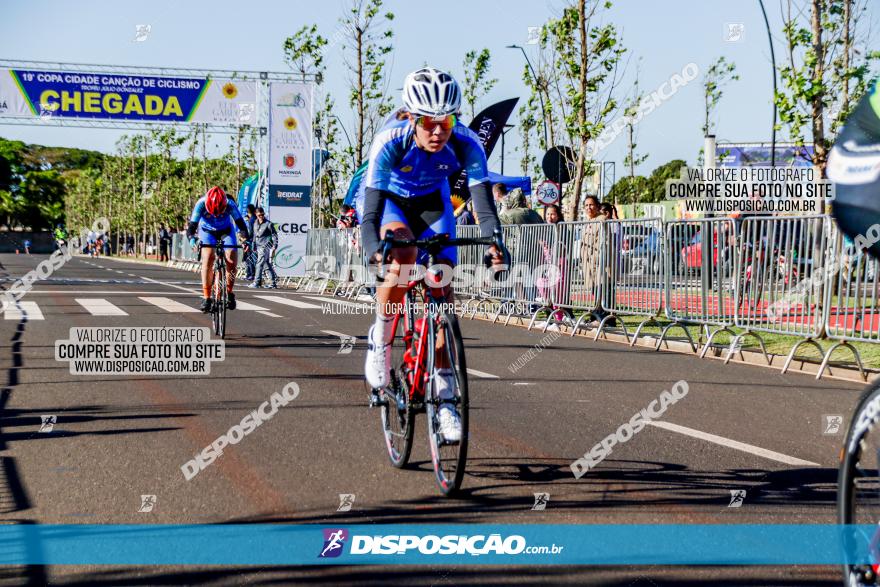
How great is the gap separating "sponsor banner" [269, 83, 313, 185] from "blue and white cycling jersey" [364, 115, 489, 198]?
95.2 ft

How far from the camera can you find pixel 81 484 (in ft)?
17.1

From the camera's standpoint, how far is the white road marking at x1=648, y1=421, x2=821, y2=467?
5891 mm

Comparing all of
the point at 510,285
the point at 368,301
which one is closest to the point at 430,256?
the point at 510,285

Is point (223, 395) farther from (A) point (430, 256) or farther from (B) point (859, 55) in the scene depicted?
(B) point (859, 55)

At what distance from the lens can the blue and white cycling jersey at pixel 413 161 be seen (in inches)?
212

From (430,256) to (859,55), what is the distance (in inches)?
610

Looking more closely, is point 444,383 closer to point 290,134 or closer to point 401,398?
point 401,398

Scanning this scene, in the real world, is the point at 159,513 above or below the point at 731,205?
below

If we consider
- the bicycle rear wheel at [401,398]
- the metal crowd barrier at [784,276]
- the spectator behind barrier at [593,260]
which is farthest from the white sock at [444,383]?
the spectator behind barrier at [593,260]

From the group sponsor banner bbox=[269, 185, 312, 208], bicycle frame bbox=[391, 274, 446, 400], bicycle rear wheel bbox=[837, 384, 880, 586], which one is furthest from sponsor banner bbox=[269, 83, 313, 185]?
bicycle rear wheel bbox=[837, 384, 880, 586]

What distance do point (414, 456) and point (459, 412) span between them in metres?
1.32

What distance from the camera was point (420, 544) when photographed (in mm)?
4129

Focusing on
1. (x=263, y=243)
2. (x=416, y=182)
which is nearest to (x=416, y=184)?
(x=416, y=182)

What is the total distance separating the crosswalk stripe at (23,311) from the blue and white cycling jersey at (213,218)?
3913 millimetres
